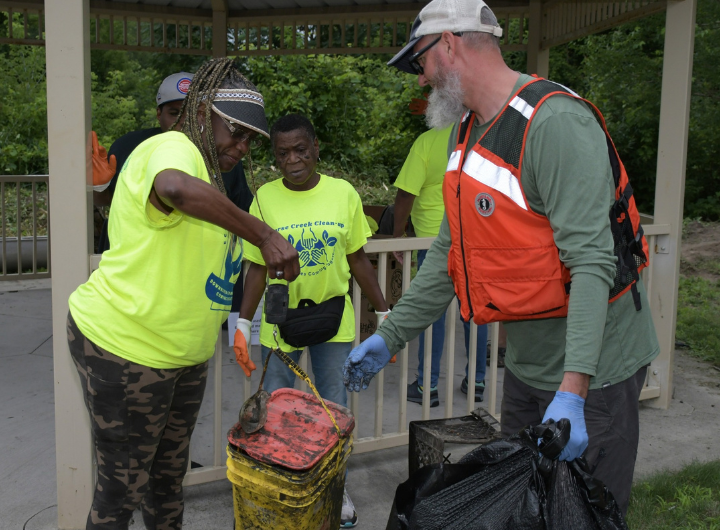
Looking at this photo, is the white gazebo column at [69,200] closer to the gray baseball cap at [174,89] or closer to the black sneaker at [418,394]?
the gray baseball cap at [174,89]

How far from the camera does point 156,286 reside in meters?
2.33

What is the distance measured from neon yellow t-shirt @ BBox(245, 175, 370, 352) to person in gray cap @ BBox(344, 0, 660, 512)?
42.2 inches

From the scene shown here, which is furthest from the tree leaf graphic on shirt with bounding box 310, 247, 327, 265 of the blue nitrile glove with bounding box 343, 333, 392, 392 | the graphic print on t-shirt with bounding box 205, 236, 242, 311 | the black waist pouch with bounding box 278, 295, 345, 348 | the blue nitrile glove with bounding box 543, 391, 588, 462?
the blue nitrile glove with bounding box 543, 391, 588, 462

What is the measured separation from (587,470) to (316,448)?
3.50ft

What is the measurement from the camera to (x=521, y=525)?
182cm

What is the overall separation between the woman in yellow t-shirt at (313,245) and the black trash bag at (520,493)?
4.78 feet

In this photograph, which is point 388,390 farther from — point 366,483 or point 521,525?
point 521,525

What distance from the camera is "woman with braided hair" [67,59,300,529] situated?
2.27m

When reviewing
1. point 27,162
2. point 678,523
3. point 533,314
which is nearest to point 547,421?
point 533,314

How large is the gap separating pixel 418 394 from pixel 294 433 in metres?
2.44

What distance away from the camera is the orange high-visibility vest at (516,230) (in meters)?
2.02

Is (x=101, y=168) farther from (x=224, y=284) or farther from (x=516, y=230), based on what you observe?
(x=516, y=230)

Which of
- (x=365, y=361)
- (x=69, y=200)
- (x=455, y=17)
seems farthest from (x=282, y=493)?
(x=455, y=17)

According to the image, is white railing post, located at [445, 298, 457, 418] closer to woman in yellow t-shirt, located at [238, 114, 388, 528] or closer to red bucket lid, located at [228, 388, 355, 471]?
woman in yellow t-shirt, located at [238, 114, 388, 528]
